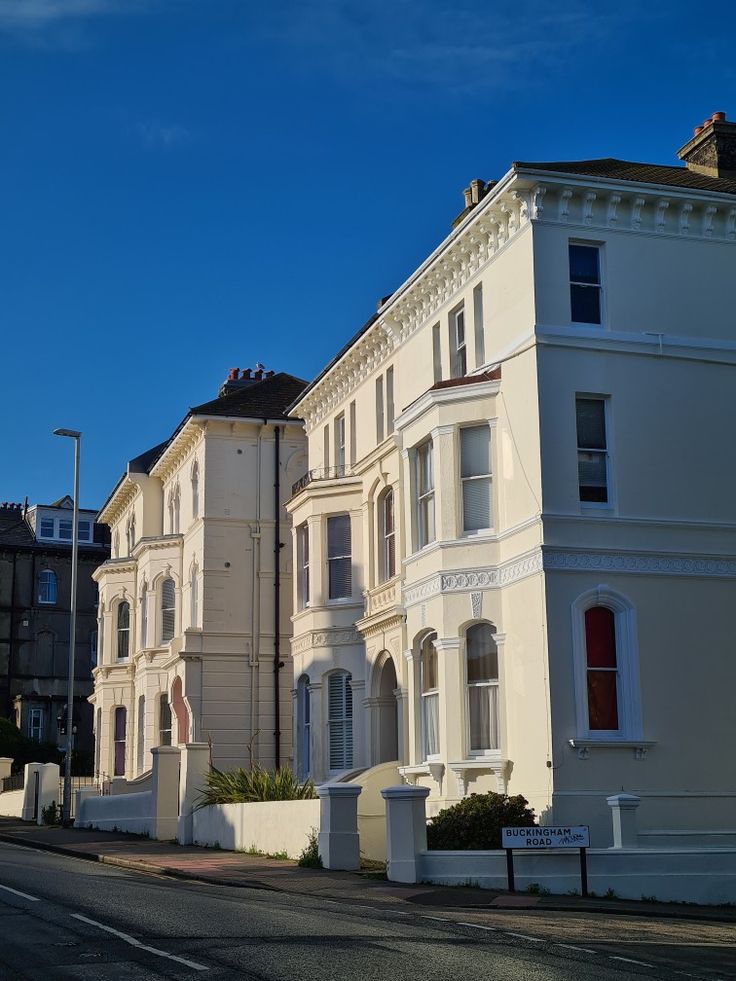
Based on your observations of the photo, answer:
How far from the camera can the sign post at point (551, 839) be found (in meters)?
18.1

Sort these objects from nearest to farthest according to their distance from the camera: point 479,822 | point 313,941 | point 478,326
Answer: point 313,941 → point 479,822 → point 478,326

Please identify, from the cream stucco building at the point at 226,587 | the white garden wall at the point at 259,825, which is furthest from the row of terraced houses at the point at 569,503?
the cream stucco building at the point at 226,587

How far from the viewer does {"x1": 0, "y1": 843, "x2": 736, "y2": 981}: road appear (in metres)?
10.9

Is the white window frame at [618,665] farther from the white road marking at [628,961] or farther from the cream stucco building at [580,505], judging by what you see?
the white road marking at [628,961]

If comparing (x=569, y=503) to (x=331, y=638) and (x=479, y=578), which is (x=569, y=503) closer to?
(x=479, y=578)

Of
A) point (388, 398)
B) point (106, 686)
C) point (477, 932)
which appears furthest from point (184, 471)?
point (477, 932)

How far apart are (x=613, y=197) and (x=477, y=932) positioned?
1410 centimetres

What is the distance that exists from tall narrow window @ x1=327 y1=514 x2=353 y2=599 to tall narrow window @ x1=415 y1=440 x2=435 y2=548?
6.17m

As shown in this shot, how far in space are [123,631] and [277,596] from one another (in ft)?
33.6

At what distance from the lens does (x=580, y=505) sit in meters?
22.3

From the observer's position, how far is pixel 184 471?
40938 millimetres

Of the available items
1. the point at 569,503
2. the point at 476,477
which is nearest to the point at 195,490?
the point at 476,477

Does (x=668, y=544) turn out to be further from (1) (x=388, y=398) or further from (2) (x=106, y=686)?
(2) (x=106, y=686)

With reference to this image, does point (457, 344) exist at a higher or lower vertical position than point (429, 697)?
higher
